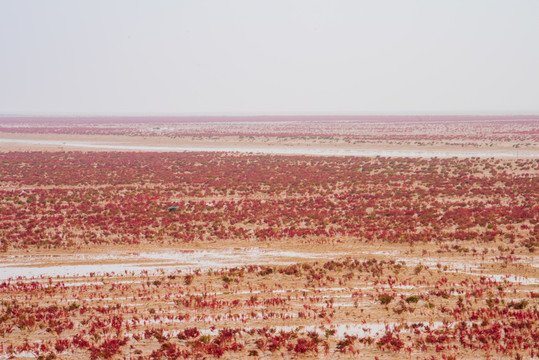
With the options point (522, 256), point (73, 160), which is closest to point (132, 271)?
point (522, 256)

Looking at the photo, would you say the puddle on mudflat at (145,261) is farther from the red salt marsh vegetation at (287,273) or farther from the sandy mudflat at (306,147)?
the sandy mudflat at (306,147)

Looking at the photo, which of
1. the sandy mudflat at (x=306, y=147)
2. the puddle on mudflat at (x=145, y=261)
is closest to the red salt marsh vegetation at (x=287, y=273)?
the puddle on mudflat at (x=145, y=261)

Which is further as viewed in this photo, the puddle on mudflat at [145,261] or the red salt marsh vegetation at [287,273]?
the puddle on mudflat at [145,261]

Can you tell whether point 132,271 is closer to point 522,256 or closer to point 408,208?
point 522,256

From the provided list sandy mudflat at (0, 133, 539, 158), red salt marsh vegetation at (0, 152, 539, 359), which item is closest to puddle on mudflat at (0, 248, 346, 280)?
red salt marsh vegetation at (0, 152, 539, 359)

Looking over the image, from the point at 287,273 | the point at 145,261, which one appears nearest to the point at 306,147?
the point at 145,261

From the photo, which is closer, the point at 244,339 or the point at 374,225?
the point at 244,339

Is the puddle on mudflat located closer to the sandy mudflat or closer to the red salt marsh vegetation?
the red salt marsh vegetation

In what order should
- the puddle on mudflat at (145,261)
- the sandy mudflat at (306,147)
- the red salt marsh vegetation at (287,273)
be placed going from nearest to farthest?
the red salt marsh vegetation at (287,273), the puddle on mudflat at (145,261), the sandy mudflat at (306,147)
